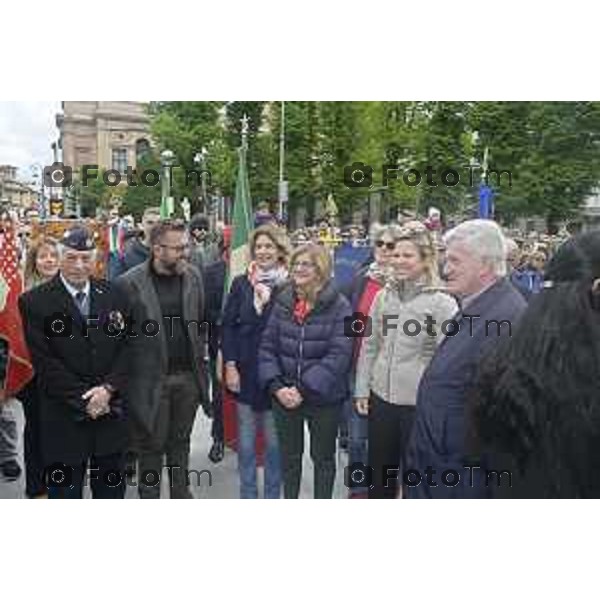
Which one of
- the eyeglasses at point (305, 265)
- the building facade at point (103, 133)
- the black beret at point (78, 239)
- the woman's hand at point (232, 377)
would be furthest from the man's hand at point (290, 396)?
the building facade at point (103, 133)

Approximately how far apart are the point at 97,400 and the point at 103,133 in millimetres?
1071

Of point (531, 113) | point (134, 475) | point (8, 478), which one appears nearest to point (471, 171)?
point (531, 113)

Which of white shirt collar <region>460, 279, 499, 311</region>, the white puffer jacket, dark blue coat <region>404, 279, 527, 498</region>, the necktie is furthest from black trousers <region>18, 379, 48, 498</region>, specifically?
white shirt collar <region>460, 279, 499, 311</region>

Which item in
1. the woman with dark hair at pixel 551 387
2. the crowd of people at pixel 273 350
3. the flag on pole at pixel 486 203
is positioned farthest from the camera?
the flag on pole at pixel 486 203

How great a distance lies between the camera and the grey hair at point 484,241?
294 centimetres

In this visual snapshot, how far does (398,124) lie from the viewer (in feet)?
10.6

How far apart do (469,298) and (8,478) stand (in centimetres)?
235

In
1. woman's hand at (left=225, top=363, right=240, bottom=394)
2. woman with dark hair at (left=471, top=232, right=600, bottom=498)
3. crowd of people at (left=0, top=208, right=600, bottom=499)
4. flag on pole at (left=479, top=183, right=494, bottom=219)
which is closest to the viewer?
woman with dark hair at (left=471, top=232, right=600, bottom=498)

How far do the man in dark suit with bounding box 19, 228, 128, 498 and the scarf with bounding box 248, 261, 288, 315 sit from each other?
0.57 metres

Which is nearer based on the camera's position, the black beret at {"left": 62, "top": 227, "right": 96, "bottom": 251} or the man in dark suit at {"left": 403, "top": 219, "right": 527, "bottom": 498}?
the man in dark suit at {"left": 403, "top": 219, "right": 527, "bottom": 498}

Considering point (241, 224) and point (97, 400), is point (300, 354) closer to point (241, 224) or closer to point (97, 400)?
point (241, 224)

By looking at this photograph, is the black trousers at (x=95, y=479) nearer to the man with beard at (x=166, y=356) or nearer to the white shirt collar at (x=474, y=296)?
the man with beard at (x=166, y=356)

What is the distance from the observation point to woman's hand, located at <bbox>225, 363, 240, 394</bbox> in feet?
11.8

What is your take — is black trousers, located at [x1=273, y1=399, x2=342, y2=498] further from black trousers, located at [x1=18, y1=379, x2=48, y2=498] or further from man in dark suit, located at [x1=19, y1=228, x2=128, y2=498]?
black trousers, located at [x1=18, y1=379, x2=48, y2=498]
